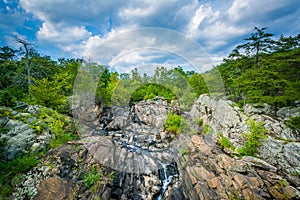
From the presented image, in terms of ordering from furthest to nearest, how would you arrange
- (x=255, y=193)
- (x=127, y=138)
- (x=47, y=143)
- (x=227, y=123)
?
(x=127, y=138) < (x=227, y=123) < (x=47, y=143) < (x=255, y=193)

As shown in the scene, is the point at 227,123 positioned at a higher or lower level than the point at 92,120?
higher

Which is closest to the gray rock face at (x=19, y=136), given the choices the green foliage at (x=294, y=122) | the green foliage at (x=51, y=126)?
the green foliage at (x=51, y=126)

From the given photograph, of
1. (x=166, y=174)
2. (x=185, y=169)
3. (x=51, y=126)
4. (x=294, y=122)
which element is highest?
(x=294, y=122)

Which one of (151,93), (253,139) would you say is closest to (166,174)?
(253,139)

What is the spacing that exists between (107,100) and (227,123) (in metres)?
15.3

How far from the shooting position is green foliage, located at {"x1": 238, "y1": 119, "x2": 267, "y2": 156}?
7.11 m

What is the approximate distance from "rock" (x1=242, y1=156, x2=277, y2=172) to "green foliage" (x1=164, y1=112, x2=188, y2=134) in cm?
535

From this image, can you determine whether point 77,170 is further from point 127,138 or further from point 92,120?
point 92,120

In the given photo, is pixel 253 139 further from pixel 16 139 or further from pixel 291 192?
pixel 16 139

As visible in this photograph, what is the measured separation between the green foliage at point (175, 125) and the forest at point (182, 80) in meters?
4.22

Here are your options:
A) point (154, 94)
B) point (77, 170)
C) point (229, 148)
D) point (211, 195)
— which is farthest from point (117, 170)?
point (154, 94)

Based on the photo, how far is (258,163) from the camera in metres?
6.43

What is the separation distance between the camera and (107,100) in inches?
734

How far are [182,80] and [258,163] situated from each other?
13.7 metres
